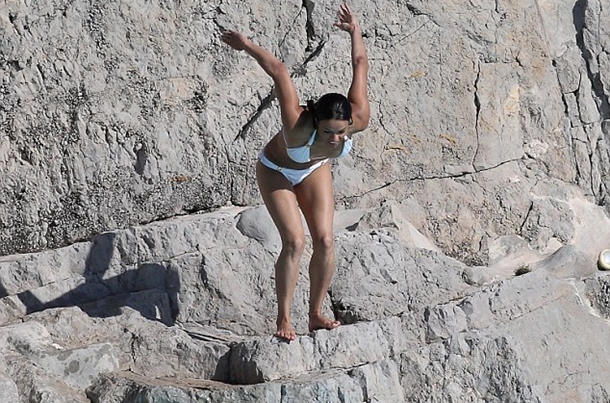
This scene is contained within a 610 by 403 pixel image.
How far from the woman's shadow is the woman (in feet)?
2.51

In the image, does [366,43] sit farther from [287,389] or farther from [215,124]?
[287,389]

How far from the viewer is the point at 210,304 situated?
7.10 meters

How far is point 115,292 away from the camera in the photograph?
7.24 meters

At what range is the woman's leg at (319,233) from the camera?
21.6 feet

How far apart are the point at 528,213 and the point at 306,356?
7.48ft

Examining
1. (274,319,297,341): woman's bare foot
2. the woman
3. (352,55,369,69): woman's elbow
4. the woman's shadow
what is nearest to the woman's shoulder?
the woman

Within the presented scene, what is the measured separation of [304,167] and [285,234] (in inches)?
12.8

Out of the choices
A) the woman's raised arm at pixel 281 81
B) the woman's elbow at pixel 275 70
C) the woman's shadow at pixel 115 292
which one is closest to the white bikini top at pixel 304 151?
the woman's raised arm at pixel 281 81

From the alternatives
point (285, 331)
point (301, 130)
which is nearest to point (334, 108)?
point (301, 130)

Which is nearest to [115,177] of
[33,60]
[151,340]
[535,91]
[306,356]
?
[33,60]

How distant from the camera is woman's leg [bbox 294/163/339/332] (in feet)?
21.6

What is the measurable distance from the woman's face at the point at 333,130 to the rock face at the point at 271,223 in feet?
2.84

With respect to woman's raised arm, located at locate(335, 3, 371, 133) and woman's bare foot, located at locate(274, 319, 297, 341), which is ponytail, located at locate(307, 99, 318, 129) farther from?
woman's bare foot, located at locate(274, 319, 297, 341)

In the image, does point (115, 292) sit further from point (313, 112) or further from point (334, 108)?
point (334, 108)
